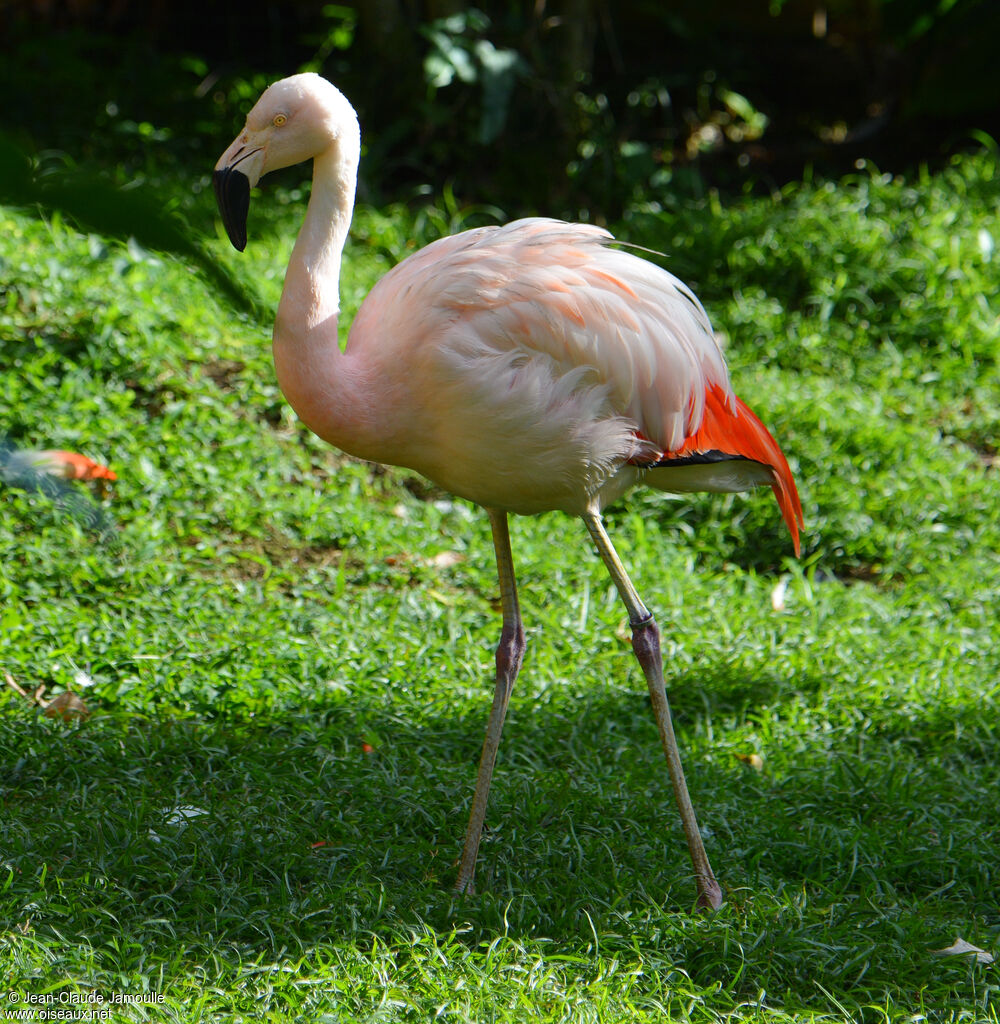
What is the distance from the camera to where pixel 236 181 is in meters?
2.56

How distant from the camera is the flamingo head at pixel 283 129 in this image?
2.60 meters

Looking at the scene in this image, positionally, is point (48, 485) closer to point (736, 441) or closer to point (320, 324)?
point (320, 324)

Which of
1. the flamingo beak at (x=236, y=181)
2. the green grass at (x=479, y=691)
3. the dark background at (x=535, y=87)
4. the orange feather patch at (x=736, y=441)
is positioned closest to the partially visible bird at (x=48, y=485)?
the green grass at (x=479, y=691)

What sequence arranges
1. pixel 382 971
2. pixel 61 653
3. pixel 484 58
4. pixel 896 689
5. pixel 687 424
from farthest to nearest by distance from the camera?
pixel 484 58 → pixel 896 689 → pixel 61 653 → pixel 687 424 → pixel 382 971

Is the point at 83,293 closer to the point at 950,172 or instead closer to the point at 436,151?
the point at 436,151

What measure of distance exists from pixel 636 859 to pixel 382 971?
30.4 inches

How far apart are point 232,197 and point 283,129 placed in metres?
0.22

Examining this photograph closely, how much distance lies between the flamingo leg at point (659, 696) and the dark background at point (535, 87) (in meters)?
4.04

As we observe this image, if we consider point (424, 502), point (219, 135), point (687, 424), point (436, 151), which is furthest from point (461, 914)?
point (219, 135)

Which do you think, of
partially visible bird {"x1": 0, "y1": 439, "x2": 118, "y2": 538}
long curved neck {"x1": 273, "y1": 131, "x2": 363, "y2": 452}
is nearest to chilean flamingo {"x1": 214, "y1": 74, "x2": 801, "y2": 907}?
long curved neck {"x1": 273, "y1": 131, "x2": 363, "y2": 452}

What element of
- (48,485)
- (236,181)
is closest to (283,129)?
(236,181)

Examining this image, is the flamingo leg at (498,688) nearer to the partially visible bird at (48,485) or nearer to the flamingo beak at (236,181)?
the flamingo beak at (236,181)

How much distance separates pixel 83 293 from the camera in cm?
480

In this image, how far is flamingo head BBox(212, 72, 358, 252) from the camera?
2600 mm
